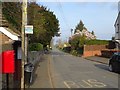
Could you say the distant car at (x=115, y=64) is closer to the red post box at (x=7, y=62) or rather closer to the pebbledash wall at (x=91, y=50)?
the red post box at (x=7, y=62)

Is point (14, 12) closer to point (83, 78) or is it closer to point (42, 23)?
point (83, 78)

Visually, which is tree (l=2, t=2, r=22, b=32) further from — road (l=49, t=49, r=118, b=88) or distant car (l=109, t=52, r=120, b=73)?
distant car (l=109, t=52, r=120, b=73)

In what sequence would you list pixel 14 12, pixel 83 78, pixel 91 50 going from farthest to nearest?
1. pixel 91 50
2. pixel 14 12
3. pixel 83 78

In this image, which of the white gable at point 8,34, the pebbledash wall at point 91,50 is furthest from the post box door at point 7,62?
the pebbledash wall at point 91,50

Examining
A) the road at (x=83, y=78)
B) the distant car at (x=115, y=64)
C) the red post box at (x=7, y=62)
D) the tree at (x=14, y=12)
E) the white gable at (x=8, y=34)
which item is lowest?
the road at (x=83, y=78)

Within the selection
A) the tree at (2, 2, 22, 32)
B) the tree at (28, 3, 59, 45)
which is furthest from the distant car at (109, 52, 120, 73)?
the tree at (28, 3, 59, 45)

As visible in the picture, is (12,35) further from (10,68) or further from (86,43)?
(86,43)

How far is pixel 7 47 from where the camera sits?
51.7 feet

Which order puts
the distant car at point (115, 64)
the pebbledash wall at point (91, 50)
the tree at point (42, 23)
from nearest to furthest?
1. the distant car at point (115, 64)
2. the tree at point (42, 23)
3. the pebbledash wall at point (91, 50)

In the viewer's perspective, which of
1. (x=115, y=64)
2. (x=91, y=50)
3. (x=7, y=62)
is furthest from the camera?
(x=91, y=50)

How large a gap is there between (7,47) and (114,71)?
1289 cm

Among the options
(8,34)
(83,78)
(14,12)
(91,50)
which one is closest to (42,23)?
(14,12)

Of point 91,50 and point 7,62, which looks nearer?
point 7,62

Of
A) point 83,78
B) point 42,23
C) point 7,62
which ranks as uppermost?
point 42,23
